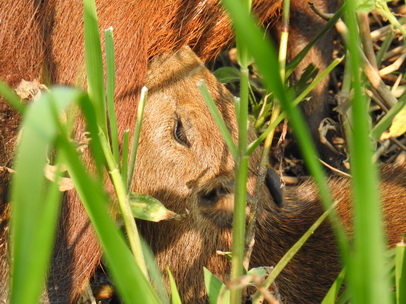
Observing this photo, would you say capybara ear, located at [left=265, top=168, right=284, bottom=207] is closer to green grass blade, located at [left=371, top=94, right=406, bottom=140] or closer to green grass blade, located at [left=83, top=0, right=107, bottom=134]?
green grass blade, located at [left=371, top=94, right=406, bottom=140]

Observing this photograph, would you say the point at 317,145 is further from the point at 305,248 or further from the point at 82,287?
the point at 82,287

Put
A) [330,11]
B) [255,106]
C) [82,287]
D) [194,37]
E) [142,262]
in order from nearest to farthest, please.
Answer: [142,262], [82,287], [194,37], [255,106], [330,11]

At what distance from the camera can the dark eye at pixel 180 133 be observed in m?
2.03

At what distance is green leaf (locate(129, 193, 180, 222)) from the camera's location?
5.03 ft

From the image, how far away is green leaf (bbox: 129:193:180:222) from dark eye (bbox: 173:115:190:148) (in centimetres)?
49

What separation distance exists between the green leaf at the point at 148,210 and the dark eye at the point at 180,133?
49 centimetres

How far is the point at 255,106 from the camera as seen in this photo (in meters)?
2.46

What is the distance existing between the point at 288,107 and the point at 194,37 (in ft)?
4.83

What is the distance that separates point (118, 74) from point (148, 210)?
591mm

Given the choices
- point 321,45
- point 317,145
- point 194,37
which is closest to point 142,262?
point 194,37

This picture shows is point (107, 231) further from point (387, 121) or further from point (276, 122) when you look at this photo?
point (387, 121)

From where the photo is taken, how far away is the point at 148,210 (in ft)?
5.05

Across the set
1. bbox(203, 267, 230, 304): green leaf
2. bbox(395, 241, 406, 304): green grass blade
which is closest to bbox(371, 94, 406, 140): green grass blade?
bbox(203, 267, 230, 304): green leaf

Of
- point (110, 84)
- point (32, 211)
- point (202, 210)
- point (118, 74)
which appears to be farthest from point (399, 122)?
point (32, 211)
